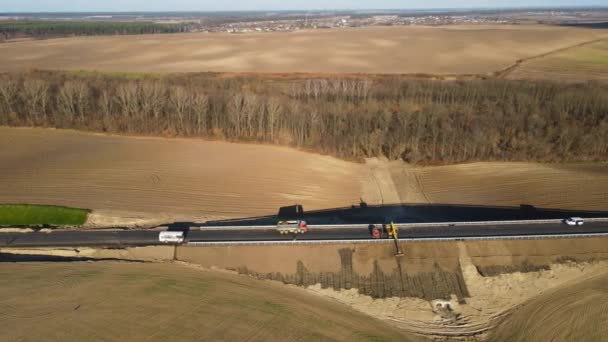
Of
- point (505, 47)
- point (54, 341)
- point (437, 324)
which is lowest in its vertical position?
point (437, 324)

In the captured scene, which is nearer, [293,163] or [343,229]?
[343,229]

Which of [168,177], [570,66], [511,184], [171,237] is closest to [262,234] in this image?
[171,237]

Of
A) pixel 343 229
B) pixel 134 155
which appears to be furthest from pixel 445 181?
pixel 134 155

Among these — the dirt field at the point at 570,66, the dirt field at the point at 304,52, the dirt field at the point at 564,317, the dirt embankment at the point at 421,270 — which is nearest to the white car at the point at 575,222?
the dirt embankment at the point at 421,270

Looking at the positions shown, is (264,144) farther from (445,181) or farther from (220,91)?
(445,181)

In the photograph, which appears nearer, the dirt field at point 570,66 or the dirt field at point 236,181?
the dirt field at point 236,181

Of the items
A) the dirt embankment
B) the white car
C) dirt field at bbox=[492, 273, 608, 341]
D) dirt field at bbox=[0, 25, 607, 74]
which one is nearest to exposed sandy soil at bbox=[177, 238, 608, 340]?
the dirt embankment

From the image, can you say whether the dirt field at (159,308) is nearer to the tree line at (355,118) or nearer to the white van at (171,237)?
the white van at (171,237)
